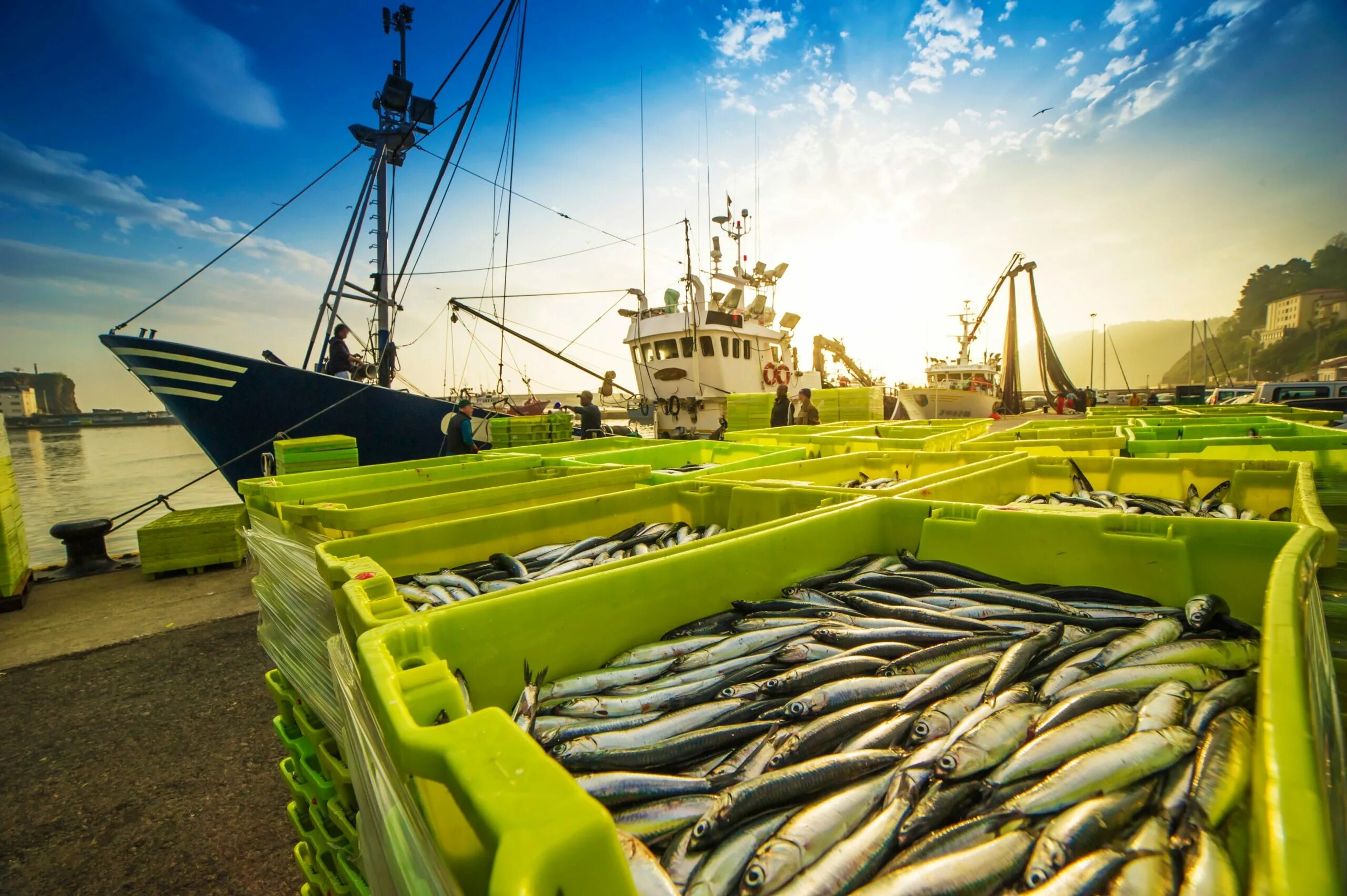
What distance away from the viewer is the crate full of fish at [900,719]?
0.83 meters

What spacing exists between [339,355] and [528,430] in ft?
15.8

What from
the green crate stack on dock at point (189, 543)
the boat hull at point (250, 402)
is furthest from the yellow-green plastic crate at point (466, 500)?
the boat hull at point (250, 402)

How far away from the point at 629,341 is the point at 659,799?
17.7 m

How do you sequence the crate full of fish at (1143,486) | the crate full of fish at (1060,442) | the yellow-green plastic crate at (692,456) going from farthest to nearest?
the crate full of fish at (1060,442), the yellow-green plastic crate at (692,456), the crate full of fish at (1143,486)

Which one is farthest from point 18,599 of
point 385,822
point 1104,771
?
point 1104,771

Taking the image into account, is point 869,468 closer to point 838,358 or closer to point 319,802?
point 319,802

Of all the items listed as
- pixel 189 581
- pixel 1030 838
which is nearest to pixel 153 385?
pixel 189 581

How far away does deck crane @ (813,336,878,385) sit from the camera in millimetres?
26656

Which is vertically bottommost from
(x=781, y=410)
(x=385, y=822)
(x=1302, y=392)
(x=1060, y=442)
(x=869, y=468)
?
(x=385, y=822)

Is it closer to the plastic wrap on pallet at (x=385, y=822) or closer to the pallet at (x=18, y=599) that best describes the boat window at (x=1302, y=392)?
the plastic wrap on pallet at (x=385, y=822)

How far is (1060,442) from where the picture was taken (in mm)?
5035

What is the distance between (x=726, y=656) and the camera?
185 cm

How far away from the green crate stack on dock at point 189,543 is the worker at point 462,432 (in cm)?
357

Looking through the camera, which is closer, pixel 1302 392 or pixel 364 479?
pixel 364 479
